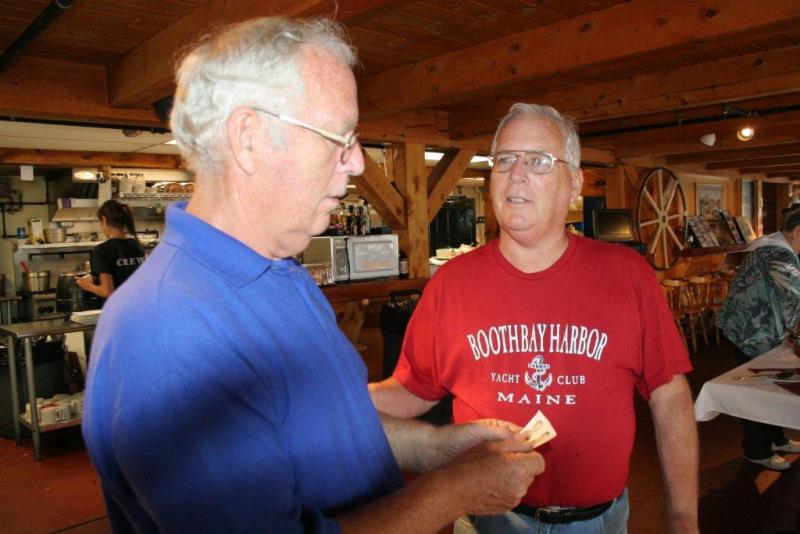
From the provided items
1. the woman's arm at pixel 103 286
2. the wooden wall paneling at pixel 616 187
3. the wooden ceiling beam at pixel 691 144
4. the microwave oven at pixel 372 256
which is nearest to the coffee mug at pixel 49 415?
the woman's arm at pixel 103 286

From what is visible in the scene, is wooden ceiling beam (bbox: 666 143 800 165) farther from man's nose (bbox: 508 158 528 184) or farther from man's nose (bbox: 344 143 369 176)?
man's nose (bbox: 344 143 369 176)

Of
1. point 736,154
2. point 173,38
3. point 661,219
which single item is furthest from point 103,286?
point 736,154

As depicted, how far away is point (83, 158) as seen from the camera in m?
9.03

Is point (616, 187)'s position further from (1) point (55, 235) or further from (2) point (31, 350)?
(1) point (55, 235)

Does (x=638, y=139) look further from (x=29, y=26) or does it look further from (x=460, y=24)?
(x=29, y=26)

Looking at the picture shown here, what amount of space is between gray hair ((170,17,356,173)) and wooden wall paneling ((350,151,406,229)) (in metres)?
4.78

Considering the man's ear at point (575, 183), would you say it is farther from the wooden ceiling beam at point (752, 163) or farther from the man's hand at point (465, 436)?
the wooden ceiling beam at point (752, 163)

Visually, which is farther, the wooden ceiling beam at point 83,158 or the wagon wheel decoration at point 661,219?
the wagon wheel decoration at point 661,219

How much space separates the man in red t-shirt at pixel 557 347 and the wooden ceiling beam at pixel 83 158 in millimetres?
8388

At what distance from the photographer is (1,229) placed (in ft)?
33.9

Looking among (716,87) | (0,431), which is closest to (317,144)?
(716,87)

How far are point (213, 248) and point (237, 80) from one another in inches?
10.5

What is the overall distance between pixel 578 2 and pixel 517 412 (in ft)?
9.36

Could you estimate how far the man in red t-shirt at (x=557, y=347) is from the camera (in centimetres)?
160
